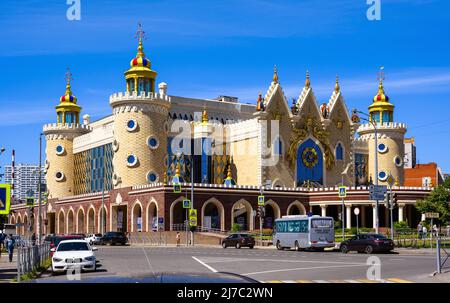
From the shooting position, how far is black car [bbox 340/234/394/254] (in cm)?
4128

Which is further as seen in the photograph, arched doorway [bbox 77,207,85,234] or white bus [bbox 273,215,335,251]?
arched doorway [bbox 77,207,85,234]

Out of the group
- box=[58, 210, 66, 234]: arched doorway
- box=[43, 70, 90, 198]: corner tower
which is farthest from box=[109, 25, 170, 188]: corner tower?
box=[43, 70, 90, 198]: corner tower

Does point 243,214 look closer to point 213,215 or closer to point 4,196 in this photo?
point 213,215

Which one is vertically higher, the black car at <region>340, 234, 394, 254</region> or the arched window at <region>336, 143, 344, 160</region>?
the arched window at <region>336, 143, 344, 160</region>

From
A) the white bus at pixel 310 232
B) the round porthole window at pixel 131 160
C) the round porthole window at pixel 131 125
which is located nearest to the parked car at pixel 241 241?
the white bus at pixel 310 232

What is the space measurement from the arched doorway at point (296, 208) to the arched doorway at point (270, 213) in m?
1.64

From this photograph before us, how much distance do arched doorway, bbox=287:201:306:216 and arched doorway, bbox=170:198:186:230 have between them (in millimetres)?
14276

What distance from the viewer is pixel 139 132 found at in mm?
81188

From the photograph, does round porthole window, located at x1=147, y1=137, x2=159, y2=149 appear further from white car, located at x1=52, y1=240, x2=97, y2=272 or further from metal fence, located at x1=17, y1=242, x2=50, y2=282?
white car, located at x1=52, y1=240, x2=97, y2=272

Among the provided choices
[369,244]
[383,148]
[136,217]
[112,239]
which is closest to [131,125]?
[136,217]

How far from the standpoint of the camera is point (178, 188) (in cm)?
6900
